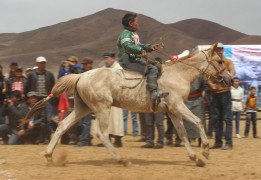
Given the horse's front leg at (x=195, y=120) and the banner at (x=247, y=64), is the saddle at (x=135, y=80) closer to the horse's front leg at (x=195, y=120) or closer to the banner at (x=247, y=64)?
the horse's front leg at (x=195, y=120)

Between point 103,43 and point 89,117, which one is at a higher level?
point 103,43

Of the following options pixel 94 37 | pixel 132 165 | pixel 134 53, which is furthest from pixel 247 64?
pixel 94 37

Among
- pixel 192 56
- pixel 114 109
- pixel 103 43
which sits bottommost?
pixel 114 109

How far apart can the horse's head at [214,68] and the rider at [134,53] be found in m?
1.18

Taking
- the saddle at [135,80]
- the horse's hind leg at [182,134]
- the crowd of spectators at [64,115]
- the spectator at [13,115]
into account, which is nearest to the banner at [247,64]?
the crowd of spectators at [64,115]

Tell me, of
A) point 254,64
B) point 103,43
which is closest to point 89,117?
point 254,64

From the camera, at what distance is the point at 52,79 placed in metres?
14.5

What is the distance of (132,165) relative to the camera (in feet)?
34.9

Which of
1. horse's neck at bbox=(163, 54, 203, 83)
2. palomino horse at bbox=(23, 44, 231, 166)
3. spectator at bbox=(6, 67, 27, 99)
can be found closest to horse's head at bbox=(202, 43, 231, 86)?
horse's neck at bbox=(163, 54, 203, 83)

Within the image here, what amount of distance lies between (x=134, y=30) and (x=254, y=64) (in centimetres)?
1217

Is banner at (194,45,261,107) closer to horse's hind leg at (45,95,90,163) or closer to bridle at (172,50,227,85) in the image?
bridle at (172,50,227,85)

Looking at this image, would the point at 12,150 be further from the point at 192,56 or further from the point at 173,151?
the point at 192,56

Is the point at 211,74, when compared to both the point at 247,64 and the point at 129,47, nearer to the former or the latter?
the point at 129,47

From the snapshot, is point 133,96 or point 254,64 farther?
point 254,64
